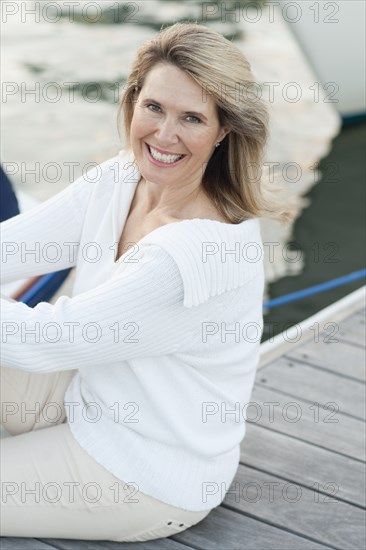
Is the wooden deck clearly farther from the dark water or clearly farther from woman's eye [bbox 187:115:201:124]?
the dark water

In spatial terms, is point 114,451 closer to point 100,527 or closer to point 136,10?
point 100,527

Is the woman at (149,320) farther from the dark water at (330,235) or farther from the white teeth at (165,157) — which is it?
the dark water at (330,235)

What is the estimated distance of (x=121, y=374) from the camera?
179 cm

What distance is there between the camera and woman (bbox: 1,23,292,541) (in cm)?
168

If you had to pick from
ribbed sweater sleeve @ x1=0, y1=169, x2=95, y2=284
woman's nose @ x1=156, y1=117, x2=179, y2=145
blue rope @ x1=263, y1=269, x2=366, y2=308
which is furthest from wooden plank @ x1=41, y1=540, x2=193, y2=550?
blue rope @ x1=263, y1=269, x2=366, y2=308

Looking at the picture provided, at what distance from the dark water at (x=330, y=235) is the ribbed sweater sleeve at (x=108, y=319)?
213 centimetres

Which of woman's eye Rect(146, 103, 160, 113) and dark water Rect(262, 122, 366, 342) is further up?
woman's eye Rect(146, 103, 160, 113)

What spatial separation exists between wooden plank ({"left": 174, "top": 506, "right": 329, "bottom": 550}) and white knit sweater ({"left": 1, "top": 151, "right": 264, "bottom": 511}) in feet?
0.20

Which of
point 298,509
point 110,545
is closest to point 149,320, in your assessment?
point 110,545

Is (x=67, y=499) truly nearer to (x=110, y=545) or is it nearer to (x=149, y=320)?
(x=110, y=545)

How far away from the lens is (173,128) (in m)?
1.71

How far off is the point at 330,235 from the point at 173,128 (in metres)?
3.15

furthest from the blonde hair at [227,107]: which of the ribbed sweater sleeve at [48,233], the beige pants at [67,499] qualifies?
the beige pants at [67,499]

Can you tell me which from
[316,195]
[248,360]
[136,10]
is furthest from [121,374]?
[136,10]
